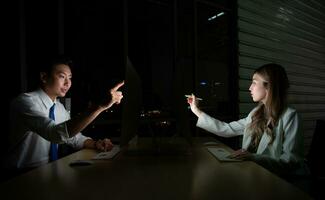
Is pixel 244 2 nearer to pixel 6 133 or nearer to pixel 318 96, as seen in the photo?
pixel 318 96

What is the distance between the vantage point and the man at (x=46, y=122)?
1756 mm

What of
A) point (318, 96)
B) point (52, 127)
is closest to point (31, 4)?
point (52, 127)

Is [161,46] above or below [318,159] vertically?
above

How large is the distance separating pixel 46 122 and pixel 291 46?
4.96 meters

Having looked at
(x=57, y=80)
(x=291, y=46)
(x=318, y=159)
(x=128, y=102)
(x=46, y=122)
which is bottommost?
(x=318, y=159)

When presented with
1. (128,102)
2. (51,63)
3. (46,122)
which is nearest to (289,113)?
(128,102)

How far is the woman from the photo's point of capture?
6.03 feet

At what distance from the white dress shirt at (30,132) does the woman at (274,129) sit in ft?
3.99

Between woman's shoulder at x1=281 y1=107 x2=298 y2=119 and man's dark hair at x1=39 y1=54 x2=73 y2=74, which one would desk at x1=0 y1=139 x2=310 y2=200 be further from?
man's dark hair at x1=39 y1=54 x2=73 y2=74

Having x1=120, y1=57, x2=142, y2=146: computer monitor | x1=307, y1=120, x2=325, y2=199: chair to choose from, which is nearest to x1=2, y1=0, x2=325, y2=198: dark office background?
x1=120, y1=57, x2=142, y2=146: computer monitor

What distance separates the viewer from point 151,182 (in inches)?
45.0

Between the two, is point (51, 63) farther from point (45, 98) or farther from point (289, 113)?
point (289, 113)

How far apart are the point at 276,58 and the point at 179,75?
3710 millimetres

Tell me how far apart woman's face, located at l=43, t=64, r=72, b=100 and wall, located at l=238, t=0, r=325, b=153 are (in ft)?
9.25
